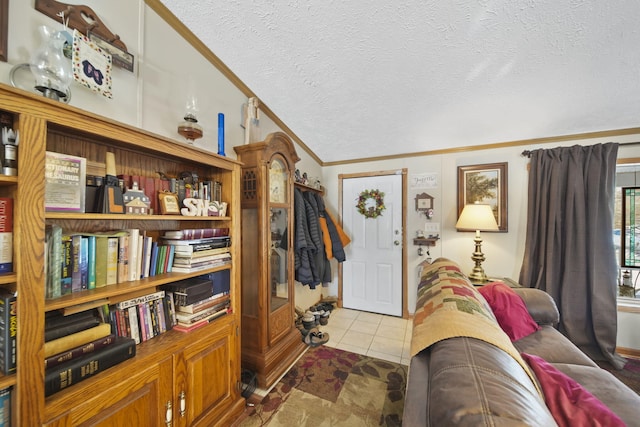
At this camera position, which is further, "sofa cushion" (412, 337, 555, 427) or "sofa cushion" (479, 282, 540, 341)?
"sofa cushion" (479, 282, 540, 341)

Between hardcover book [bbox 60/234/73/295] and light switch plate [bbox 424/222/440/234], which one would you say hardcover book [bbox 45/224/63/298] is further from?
light switch plate [bbox 424/222/440/234]

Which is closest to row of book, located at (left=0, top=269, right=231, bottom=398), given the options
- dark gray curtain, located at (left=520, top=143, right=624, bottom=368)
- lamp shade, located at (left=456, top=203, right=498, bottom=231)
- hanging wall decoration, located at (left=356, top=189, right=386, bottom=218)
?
hanging wall decoration, located at (left=356, top=189, right=386, bottom=218)

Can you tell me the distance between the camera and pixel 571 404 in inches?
30.2

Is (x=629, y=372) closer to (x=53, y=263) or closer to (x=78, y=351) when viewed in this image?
(x=78, y=351)

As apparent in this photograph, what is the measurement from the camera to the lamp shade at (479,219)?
2127mm

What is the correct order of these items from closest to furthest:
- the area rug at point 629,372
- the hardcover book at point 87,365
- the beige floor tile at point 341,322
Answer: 1. the hardcover book at point 87,365
2. the area rug at point 629,372
3. the beige floor tile at point 341,322

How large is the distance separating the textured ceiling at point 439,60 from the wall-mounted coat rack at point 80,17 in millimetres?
388

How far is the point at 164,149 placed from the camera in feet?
3.53

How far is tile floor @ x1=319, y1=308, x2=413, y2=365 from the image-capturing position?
2.11 m

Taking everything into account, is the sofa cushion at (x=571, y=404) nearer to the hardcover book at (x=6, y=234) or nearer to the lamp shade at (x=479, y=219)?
the lamp shade at (x=479, y=219)

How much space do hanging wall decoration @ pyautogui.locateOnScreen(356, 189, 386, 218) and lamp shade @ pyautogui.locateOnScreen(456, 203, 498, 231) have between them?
917 millimetres

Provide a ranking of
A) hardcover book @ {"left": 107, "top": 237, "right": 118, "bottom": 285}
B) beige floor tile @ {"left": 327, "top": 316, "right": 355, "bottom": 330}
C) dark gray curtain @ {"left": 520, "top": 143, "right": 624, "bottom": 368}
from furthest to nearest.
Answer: beige floor tile @ {"left": 327, "top": 316, "right": 355, "bottom": 330} < dark gray curtain @ {"left": 520, "top": 143, "right": 624, "bottom": 368} < hardcover book @ {"left": 107, "top": 237, "right": 118, "bottom": 285}

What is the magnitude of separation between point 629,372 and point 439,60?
9.20 feet

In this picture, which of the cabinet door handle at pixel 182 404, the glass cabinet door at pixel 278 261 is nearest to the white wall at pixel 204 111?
the glass cabinet door at pixel 278 261
